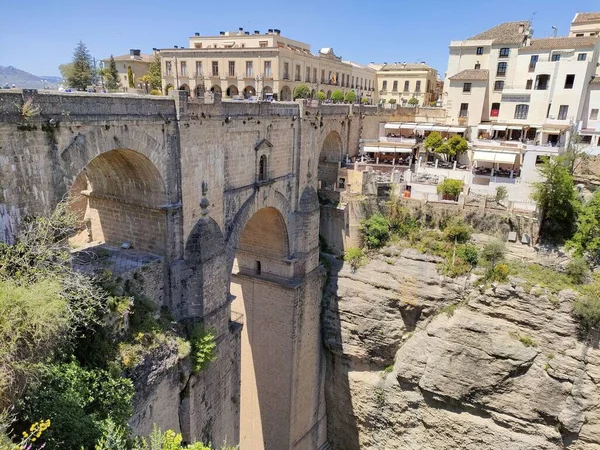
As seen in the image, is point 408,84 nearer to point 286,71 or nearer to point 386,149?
point 286,71

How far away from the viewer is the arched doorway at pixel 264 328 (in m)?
18.1

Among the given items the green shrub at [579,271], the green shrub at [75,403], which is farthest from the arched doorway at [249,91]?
the green shrub at [75,403]

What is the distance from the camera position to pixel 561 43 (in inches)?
1008

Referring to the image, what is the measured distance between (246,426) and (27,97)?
53.7ft

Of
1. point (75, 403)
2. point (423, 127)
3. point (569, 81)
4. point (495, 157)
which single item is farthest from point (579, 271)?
point (75, 403)

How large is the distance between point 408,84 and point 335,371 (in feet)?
96.0

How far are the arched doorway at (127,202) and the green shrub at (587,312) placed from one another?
14323mm

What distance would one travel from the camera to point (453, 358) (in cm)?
1773

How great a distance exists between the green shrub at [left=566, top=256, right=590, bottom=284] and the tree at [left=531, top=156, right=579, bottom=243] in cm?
139

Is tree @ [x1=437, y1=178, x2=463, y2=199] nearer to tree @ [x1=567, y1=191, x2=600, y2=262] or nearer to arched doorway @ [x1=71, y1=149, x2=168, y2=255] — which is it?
tree @ [x1=567, y1=191, x2=600, y2=262]

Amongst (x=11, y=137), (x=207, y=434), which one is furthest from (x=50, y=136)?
(x=207, y=434)

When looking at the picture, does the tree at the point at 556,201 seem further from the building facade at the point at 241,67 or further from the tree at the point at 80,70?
the tree at the point at 80,70

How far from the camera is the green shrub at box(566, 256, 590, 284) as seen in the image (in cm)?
1684

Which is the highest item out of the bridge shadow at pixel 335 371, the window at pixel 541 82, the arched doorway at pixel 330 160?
the window at pixel 541 82
